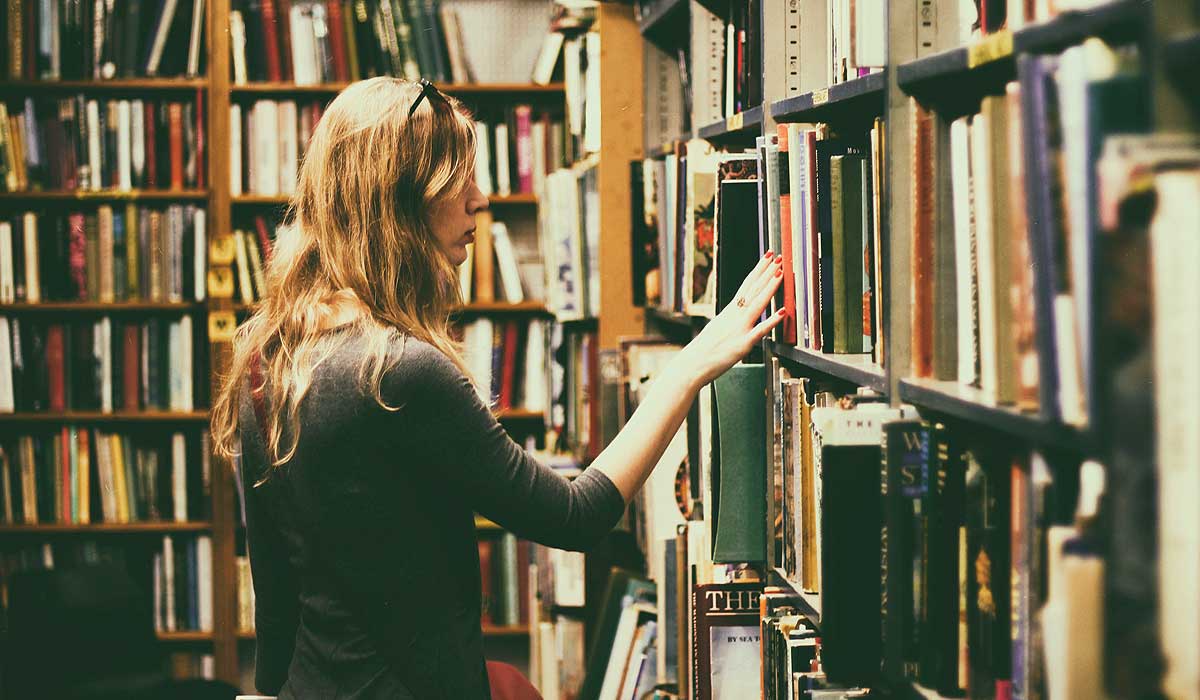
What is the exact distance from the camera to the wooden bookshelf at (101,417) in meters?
3.85

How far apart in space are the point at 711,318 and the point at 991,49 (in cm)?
95

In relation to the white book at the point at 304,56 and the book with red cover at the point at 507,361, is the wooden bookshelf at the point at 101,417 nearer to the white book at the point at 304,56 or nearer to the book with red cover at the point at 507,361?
the book with red cover at the point at 507,361

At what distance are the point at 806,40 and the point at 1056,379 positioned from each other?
1010 mm

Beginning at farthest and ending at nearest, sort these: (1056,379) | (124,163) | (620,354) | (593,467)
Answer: (124,163), (620,354), (593,467), (1056,379)

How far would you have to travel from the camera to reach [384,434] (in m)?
1.35

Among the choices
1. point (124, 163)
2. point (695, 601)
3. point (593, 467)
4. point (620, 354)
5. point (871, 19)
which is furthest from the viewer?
point (124, 163)

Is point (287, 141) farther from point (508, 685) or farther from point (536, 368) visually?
point (508, 685)

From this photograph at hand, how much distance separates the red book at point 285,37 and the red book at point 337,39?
124mm

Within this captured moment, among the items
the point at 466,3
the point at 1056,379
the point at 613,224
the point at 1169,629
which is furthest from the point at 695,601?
the point at 466,3

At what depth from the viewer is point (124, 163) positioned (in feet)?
12.8

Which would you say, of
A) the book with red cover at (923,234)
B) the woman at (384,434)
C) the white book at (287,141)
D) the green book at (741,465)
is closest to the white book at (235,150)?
the white book at (287,141)

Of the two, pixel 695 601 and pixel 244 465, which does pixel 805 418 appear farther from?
pixel 244 465

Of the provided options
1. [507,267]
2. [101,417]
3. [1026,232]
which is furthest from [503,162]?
[1026,232]

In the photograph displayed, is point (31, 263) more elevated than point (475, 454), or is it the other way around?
point (31, 263)
